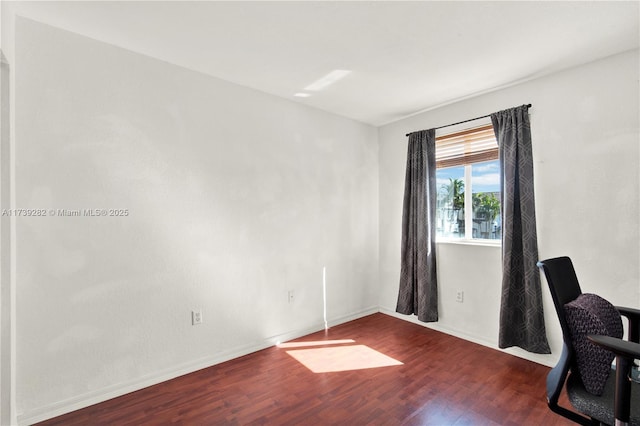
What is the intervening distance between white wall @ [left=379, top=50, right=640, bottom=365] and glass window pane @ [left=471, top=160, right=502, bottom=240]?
0.76 feet

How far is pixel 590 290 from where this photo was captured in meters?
2.39

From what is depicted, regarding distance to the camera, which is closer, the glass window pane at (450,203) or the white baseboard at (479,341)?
the white baseboard at (479,341)

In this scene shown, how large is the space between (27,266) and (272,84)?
7.46 feet

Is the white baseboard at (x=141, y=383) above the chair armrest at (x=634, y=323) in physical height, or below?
below

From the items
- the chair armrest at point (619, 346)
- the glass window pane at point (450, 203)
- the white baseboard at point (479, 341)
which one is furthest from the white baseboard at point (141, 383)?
the chair armrest at point (619, 346)

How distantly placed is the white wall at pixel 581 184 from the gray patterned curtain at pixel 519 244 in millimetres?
90

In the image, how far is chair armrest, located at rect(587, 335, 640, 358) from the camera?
43.1 inches

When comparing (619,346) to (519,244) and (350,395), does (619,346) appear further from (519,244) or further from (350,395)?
(519,244)

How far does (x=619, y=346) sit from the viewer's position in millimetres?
1129

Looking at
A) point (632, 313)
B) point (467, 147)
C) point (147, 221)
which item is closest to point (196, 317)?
point (147, 221)

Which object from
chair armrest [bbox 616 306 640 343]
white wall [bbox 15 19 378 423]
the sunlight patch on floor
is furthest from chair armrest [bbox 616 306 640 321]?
white wall [bbox 15 19 378 423]

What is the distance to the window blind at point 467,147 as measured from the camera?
119 inches

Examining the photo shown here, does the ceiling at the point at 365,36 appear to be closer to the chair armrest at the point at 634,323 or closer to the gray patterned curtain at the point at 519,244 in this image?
the gray patterned curtain at the point at 519,244

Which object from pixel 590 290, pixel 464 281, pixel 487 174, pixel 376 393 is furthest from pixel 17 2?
pixel 590 290
